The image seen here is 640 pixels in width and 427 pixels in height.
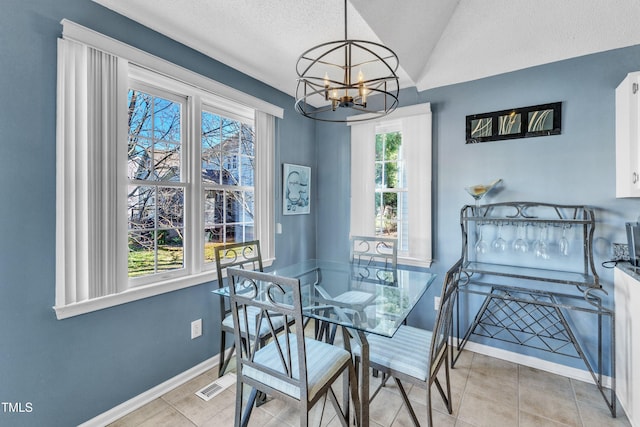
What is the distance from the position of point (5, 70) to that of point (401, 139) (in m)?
2.84

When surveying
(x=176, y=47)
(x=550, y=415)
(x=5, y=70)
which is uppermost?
(x=176, y=47)

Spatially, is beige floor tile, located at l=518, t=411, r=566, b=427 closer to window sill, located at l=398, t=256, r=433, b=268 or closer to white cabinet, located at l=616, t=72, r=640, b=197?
window sill, located at l=398, t=256, r=433, b=268

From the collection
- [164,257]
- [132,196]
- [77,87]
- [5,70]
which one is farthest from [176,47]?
[164,257]

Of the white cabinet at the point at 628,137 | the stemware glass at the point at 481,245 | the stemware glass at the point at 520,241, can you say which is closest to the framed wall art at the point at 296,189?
the stemware glass at the point at 481,245

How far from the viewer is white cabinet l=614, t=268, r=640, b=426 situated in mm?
1695

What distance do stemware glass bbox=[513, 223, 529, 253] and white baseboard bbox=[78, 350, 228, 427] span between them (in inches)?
104

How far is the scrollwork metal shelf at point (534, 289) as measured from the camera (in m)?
2.05

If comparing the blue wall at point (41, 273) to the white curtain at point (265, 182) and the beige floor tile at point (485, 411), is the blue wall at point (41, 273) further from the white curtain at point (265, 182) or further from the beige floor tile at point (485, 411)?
the beige floor tile at point (485, 411)

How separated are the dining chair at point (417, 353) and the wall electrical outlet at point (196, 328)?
51.5 inches

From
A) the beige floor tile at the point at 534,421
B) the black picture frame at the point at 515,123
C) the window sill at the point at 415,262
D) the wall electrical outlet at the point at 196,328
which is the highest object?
the black picture frame at the point at 515,123

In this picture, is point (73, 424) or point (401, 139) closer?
point (73, 424)

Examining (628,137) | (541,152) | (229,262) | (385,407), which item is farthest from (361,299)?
(628,137)

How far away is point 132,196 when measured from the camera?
6.57 feet

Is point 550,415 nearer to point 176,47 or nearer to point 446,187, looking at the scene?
point 446,187
